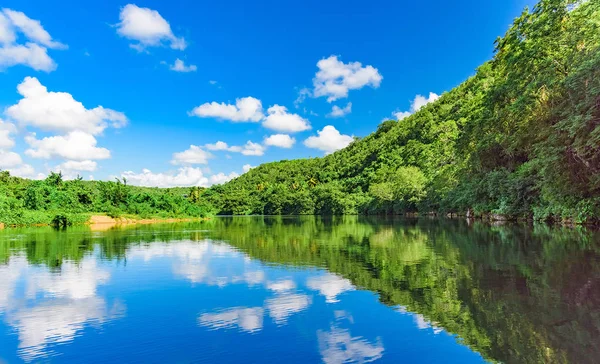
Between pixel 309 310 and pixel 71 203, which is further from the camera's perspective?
pixel 71 203

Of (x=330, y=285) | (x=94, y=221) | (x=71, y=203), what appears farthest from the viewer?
(x=71, y=203)

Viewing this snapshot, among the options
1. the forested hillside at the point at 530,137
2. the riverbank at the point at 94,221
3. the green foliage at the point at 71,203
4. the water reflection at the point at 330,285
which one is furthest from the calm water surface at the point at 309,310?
the green foliage at the point at 71,203

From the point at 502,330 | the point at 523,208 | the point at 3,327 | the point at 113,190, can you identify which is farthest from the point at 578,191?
the point at 113,190

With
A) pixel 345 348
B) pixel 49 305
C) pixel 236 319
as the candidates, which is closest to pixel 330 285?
pixel 236 319

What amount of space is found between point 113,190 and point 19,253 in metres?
44.8

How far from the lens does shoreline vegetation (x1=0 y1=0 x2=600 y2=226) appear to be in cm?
1991

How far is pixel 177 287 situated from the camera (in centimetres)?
1016

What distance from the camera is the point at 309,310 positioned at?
7684mm

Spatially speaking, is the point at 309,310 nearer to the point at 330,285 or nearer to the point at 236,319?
the point at 236,319

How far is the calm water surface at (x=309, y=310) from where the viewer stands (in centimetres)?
559

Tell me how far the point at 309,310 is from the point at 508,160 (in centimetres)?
3941

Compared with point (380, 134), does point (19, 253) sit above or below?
below

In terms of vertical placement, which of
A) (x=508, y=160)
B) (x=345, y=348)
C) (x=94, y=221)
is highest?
(x=508, y=160)

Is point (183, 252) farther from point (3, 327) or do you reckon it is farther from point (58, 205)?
point (58, 205)
